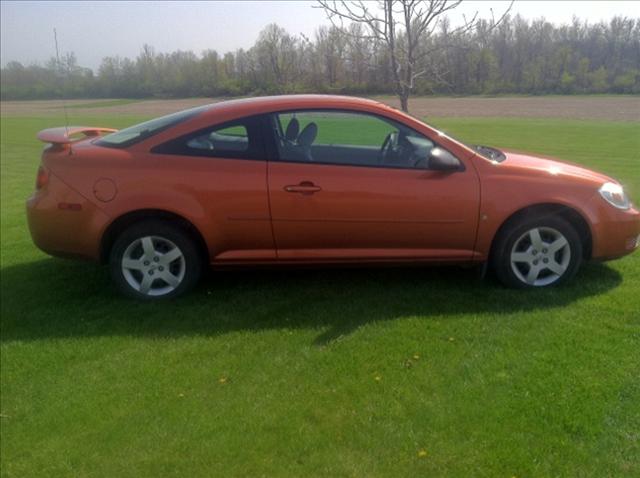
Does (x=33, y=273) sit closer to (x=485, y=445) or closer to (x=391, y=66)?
(x=485, y=445)

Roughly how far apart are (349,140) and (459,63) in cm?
683

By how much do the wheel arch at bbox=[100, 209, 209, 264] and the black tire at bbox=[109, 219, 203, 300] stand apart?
31 mm

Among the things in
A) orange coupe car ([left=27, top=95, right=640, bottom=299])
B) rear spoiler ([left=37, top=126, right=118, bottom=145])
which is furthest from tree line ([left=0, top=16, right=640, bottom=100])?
orange coupe car ([left=27, top=95, right=640, bottom=299])

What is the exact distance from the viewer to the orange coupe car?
4.92m

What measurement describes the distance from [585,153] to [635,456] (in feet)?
41.6

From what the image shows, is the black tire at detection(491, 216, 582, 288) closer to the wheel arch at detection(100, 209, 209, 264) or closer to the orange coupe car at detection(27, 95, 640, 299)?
the orange coupe car at detection(27, 95, 640, 299)

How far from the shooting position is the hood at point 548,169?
505cm

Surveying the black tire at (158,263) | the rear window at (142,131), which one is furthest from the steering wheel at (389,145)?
the black tire at (158,263)

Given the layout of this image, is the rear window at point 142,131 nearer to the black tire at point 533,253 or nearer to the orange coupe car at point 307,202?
the orange coupe car at point 307,202

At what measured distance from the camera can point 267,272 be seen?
18.9 ft

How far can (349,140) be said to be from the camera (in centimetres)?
524

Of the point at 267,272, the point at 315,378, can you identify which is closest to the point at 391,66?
the point at 267,272

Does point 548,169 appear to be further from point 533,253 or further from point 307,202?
point 307,202

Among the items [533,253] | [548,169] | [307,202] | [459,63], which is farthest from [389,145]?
[459,63]
